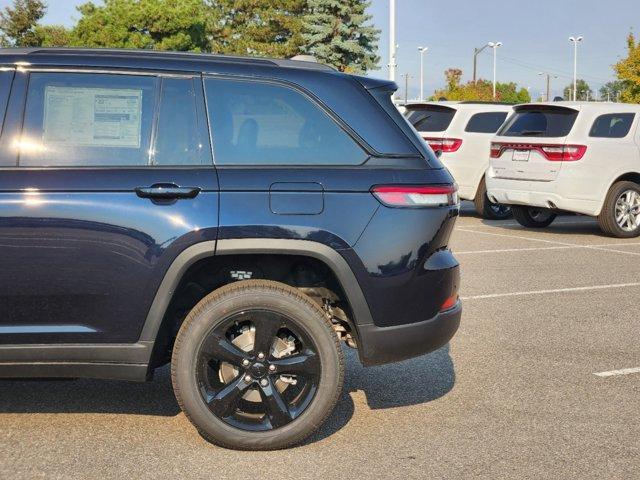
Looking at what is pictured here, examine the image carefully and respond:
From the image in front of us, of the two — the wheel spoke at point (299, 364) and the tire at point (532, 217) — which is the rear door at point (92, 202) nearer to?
the wheel spoke at point (299, 364)

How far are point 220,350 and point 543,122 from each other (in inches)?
367

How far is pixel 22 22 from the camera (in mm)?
70750

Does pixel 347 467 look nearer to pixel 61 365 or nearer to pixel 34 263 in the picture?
pixel 61 365

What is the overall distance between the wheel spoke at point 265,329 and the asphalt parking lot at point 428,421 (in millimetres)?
483

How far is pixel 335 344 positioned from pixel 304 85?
1202 millimetres

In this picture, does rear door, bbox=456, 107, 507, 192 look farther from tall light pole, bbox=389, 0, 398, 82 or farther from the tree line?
the tree line

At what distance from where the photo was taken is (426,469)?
13.6 feet

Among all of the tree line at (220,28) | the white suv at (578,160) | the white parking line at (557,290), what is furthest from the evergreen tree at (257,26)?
the white parking line at (557,290)

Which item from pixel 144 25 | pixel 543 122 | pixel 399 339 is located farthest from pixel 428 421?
pixel 144 25

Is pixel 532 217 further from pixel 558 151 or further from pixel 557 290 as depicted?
pixel 557 290

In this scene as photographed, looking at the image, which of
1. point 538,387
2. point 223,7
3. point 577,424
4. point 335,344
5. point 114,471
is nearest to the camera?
point 114,471

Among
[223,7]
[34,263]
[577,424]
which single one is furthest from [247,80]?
[223,7]

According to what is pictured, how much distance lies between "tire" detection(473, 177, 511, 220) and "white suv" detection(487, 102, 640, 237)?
2209mm

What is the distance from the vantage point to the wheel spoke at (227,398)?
14.1 ft
